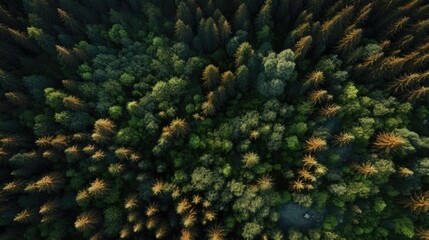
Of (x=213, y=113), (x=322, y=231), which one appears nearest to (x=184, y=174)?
(x=213, y=113)

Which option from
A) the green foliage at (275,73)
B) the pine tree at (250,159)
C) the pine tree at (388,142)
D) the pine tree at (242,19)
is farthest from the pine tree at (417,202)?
the pine tree at (242,19)

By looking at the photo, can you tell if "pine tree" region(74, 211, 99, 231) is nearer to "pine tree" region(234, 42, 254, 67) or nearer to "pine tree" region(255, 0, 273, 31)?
"pine tree" region(234, 42, 254, 67)

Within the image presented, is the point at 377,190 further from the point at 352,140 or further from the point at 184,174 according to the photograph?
the point at 184,174

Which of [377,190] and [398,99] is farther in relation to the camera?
[398,99]

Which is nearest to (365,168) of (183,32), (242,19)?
(242,19)

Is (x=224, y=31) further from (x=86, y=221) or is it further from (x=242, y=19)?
(x=86, y=221)

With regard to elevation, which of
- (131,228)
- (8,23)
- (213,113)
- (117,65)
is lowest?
(131,228)

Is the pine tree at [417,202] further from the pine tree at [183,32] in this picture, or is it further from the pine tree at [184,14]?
the pine tree at [184,14]

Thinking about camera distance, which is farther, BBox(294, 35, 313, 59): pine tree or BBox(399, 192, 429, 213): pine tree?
BBox(294, 35, 313, 59): pine tree

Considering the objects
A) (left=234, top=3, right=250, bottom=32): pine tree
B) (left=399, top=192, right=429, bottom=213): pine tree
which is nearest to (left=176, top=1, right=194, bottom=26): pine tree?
(left=234, top=3, right=250, bottom=32): pine tree
